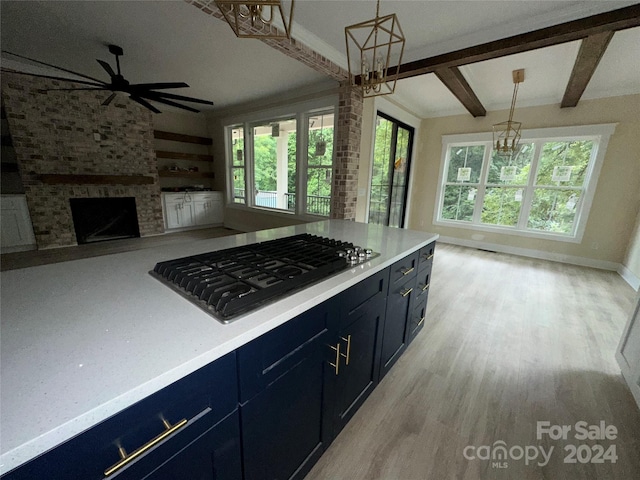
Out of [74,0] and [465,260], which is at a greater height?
[74,0]

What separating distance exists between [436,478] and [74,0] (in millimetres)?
4251

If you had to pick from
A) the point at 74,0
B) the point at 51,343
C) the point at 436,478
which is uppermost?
the point at 74,0

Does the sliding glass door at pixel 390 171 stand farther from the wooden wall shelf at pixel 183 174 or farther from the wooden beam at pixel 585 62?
the wooden wall shelf at pixel 183 174

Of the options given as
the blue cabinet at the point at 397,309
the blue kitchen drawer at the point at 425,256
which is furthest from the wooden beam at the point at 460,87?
the blue cabinet at the point at 397,309

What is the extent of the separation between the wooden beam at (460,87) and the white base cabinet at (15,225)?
6157 millimetres

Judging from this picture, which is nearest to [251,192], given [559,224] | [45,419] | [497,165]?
[497,165]

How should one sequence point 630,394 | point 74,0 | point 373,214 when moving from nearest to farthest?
Answer: point 630,394
point 74,0
point 373,214

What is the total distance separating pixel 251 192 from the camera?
5469mm

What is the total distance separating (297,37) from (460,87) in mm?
2281

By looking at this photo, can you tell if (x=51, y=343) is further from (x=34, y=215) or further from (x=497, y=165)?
(x=497, y=165)

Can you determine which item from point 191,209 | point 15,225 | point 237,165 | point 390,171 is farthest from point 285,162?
point 15,225

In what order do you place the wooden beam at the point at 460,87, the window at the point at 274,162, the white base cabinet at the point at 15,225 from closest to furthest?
the wooden beam at the point at 460,87 → the white base cabinet at the point at 15,225 → the window at the point at 274,162

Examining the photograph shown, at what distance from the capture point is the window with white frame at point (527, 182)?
4008 mm

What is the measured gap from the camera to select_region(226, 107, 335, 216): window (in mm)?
4043
